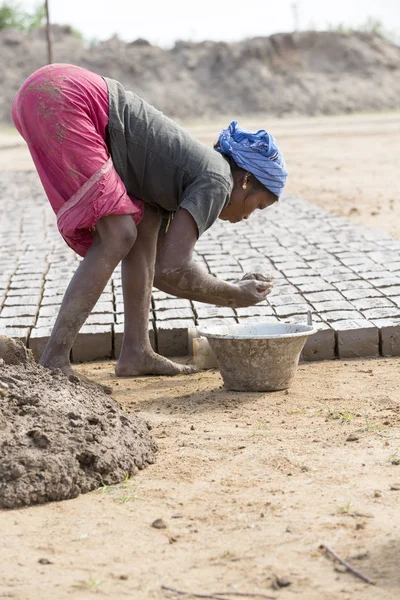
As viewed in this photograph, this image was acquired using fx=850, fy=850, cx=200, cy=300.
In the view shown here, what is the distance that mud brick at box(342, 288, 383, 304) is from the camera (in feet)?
17.1

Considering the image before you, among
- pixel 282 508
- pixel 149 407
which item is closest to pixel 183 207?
pixel 149 407

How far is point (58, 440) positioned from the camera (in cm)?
284

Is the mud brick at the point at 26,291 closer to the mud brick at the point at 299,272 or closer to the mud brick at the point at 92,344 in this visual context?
the mud brick at the point at 92,344

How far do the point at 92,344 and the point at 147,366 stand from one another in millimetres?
530

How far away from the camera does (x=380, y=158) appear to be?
1484 centimetres

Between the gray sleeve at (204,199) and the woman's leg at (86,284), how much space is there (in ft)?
1.03

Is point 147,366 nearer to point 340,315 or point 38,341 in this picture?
point 38,341

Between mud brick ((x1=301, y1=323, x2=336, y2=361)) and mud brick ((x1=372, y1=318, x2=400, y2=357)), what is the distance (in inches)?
10.4

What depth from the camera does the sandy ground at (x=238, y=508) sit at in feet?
6.95

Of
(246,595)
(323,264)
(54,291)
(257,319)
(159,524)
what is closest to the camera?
(246,595)

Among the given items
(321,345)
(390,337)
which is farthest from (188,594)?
(390,337)

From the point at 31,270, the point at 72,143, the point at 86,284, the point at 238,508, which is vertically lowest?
the point at 31,270

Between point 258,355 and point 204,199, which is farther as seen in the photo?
point 258,355

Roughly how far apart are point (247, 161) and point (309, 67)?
121 ft
